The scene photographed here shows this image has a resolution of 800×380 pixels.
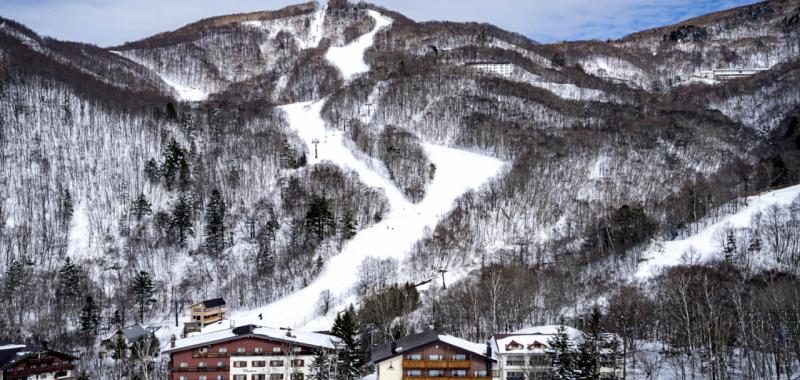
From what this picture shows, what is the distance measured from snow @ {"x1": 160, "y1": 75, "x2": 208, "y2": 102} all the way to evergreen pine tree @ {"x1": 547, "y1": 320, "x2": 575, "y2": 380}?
125 m

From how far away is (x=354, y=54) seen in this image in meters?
149

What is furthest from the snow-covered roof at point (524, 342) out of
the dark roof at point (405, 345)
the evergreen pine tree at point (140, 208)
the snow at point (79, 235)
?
the snow at point (79, 235)

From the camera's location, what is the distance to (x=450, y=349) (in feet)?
128

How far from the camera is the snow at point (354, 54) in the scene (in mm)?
137250

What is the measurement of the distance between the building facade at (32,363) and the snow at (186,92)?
328ft

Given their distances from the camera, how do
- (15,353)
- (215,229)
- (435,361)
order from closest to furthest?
(435,361), (15,353), (215,229)

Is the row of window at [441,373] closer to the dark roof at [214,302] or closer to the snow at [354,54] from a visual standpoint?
the dark roof at [214,302]

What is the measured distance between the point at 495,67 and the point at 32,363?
99968 millimetres

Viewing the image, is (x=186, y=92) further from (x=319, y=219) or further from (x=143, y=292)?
(x=143, y=292)

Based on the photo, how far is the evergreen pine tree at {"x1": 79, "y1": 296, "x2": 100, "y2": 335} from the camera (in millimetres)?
56406

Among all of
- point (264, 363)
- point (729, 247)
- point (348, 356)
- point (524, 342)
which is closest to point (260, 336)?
point (264, 363)

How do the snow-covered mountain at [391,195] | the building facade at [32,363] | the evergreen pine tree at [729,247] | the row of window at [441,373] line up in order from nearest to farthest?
Answer: the row of window at [441,373]
the building facade at [32,363]
the evergreen pine tree at [729,247]
the snow-covered mountain at [391,195]

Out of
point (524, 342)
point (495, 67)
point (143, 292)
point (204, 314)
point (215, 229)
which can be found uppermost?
point (495, 67)

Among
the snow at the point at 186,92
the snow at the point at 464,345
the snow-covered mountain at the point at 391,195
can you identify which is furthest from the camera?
the snow at the point at 186,92
